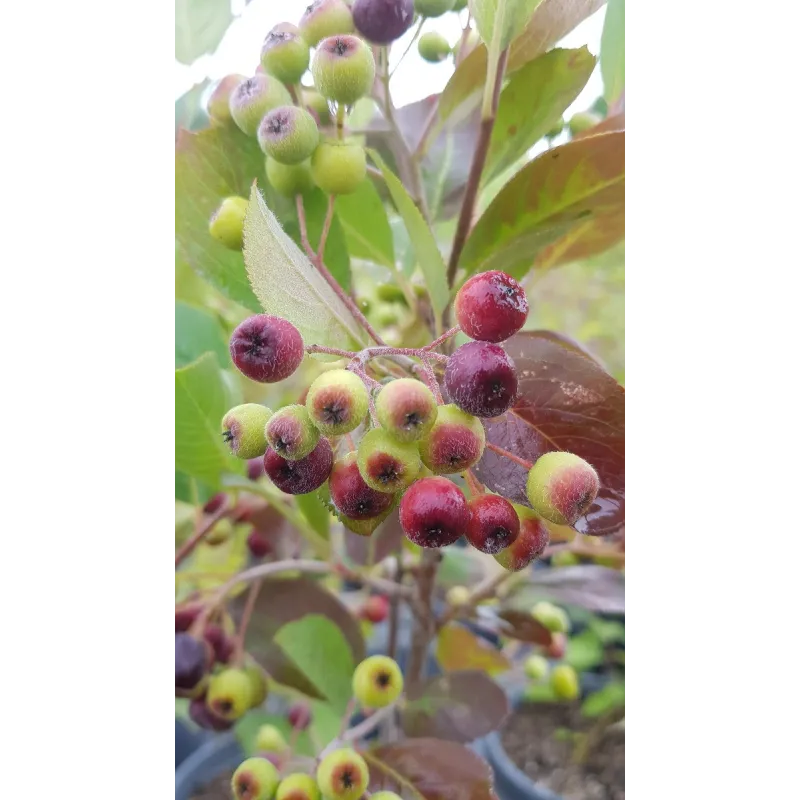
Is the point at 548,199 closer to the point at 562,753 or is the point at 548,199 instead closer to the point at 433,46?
the point at 433,46

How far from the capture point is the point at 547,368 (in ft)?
1.59

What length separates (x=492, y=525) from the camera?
14.8 inches

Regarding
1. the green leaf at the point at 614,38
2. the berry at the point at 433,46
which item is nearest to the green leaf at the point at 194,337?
the berry at the point at 433,46

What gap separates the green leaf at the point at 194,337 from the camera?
0.69m

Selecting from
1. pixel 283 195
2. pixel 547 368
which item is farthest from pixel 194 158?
pixel 547 368

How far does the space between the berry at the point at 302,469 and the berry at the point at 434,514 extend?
0.19 feet

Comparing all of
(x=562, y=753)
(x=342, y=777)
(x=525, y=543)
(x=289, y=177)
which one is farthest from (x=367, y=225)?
(x=562, y=753)

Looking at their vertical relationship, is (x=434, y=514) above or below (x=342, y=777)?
above

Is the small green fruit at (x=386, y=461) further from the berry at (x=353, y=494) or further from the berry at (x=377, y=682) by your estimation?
the berry at (x=377, y=682)

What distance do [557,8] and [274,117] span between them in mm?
225

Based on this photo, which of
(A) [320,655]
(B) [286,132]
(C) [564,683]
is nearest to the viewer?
(B) [286,132]

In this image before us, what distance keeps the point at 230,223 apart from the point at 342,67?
0.13 m

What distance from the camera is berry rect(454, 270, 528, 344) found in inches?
14.1

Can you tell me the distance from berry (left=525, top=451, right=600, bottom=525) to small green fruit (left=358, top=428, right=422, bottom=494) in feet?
0.23
